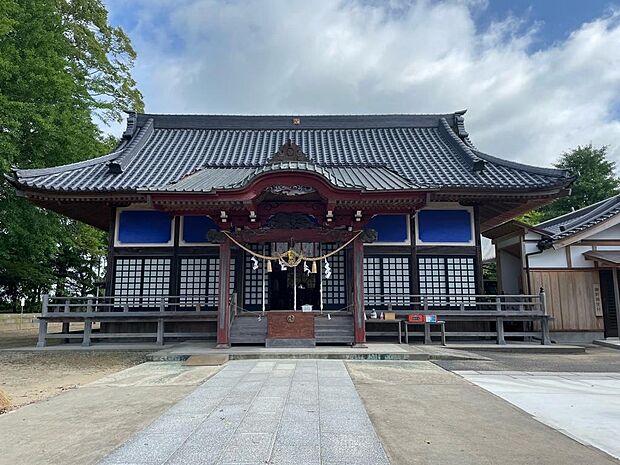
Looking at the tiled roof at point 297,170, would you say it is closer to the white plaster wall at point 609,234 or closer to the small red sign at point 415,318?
the small red sign at point 415,318

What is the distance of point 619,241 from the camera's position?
14555mm

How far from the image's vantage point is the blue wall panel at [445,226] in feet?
44.8

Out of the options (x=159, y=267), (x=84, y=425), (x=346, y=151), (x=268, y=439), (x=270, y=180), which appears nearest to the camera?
(x=268, y=439)

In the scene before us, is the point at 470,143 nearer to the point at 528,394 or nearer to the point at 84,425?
the point at 528,394

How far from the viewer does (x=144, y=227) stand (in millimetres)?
13805

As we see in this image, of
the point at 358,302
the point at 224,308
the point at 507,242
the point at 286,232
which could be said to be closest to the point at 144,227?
the point at 224,308

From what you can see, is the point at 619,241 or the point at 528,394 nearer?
the point at 528,394

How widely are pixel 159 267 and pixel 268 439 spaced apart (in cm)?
1039

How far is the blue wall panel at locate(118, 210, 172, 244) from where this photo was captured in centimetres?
1373

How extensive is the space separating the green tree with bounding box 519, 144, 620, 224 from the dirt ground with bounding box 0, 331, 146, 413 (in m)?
29.4

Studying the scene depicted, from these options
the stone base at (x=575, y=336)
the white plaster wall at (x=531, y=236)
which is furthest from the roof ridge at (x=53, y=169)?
the stone base at (x=575, y=336)

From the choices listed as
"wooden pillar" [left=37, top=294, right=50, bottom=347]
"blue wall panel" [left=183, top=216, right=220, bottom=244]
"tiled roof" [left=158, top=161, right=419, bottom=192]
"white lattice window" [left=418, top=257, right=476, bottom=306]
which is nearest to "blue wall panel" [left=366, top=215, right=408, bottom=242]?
"white lattice window" [left=418, top=257, right=476, bottom=306]

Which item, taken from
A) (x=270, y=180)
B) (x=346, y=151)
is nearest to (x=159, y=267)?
(x=270, y=180)

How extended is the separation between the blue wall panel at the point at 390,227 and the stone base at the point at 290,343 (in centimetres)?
431
